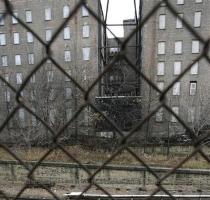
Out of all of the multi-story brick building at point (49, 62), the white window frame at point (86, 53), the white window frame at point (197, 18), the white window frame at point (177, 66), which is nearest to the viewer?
the multi-story brick building at point (49, 62)

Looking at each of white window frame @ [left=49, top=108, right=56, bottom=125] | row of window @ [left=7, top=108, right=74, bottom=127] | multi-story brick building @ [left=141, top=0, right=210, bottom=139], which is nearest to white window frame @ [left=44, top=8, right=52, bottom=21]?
multi-story brick building @ [left=141, top=0, right=210, bottom=139]

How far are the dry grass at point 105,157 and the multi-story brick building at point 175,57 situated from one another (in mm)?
3935

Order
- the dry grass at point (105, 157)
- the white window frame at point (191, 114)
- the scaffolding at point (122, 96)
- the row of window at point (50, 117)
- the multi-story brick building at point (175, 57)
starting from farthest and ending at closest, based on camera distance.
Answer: the multi-story brick building at point (175, 57), the white window frame at point (191, 114), the row of window at point (50, 117), the scaffolding at point (122, 96), the dry grass at point (105, 157)

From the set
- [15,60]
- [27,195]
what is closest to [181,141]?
[27,195]

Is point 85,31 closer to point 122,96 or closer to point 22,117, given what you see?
point 122,96

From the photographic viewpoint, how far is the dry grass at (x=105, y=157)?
13.4 m

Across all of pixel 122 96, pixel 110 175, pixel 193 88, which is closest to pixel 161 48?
pixel 193 88

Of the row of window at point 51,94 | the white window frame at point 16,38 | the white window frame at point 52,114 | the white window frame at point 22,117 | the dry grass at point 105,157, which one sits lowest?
the dry grass at point 105,157

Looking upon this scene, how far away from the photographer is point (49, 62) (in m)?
20.9

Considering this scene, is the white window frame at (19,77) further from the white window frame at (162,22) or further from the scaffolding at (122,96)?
the white window frame at (162,22)

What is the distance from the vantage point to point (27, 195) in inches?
404

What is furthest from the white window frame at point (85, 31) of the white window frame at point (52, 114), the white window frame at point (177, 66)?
the white window frame at point (177, 66)

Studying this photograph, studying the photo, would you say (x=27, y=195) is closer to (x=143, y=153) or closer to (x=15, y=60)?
(x=143, y=153)

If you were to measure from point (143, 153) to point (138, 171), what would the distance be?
4.52m
